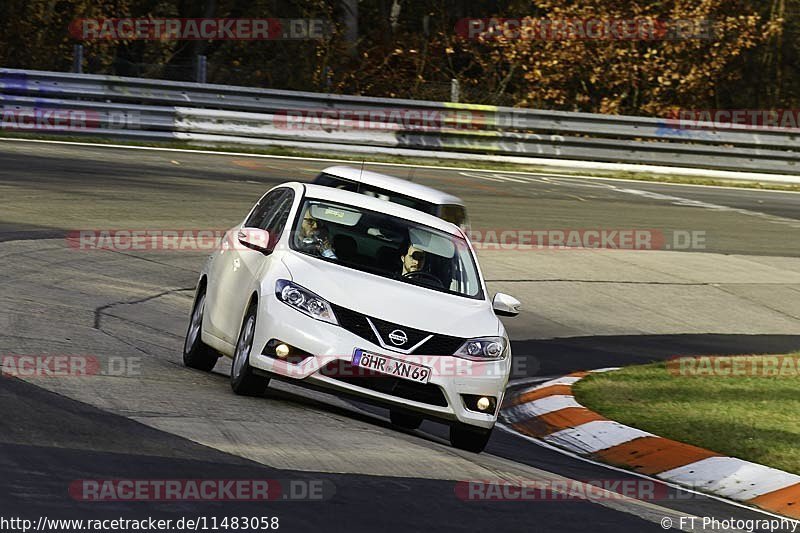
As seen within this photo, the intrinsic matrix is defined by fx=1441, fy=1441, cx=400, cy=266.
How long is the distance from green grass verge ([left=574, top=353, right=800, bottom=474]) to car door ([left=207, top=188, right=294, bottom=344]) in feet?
9.51

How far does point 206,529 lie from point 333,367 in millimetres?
2956

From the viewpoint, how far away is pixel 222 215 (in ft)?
64.2

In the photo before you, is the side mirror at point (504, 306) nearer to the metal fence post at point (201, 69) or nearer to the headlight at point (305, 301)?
the headlight at point (305, 301)

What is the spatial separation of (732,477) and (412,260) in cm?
259

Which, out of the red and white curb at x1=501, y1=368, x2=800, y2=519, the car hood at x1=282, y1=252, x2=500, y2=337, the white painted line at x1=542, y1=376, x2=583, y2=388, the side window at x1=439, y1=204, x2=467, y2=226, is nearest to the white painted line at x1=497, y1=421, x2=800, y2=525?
the red and white curb at x1=501, y1=368, x2=800, y2=519

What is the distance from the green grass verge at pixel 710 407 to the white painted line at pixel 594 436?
150mm

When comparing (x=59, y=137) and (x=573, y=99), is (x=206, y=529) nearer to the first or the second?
(x=59, y=137)

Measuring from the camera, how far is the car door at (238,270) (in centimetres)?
966

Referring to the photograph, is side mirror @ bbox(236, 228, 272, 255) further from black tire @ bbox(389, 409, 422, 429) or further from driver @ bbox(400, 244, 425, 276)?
black tire @ bbox(389, 409, 422, 429)
